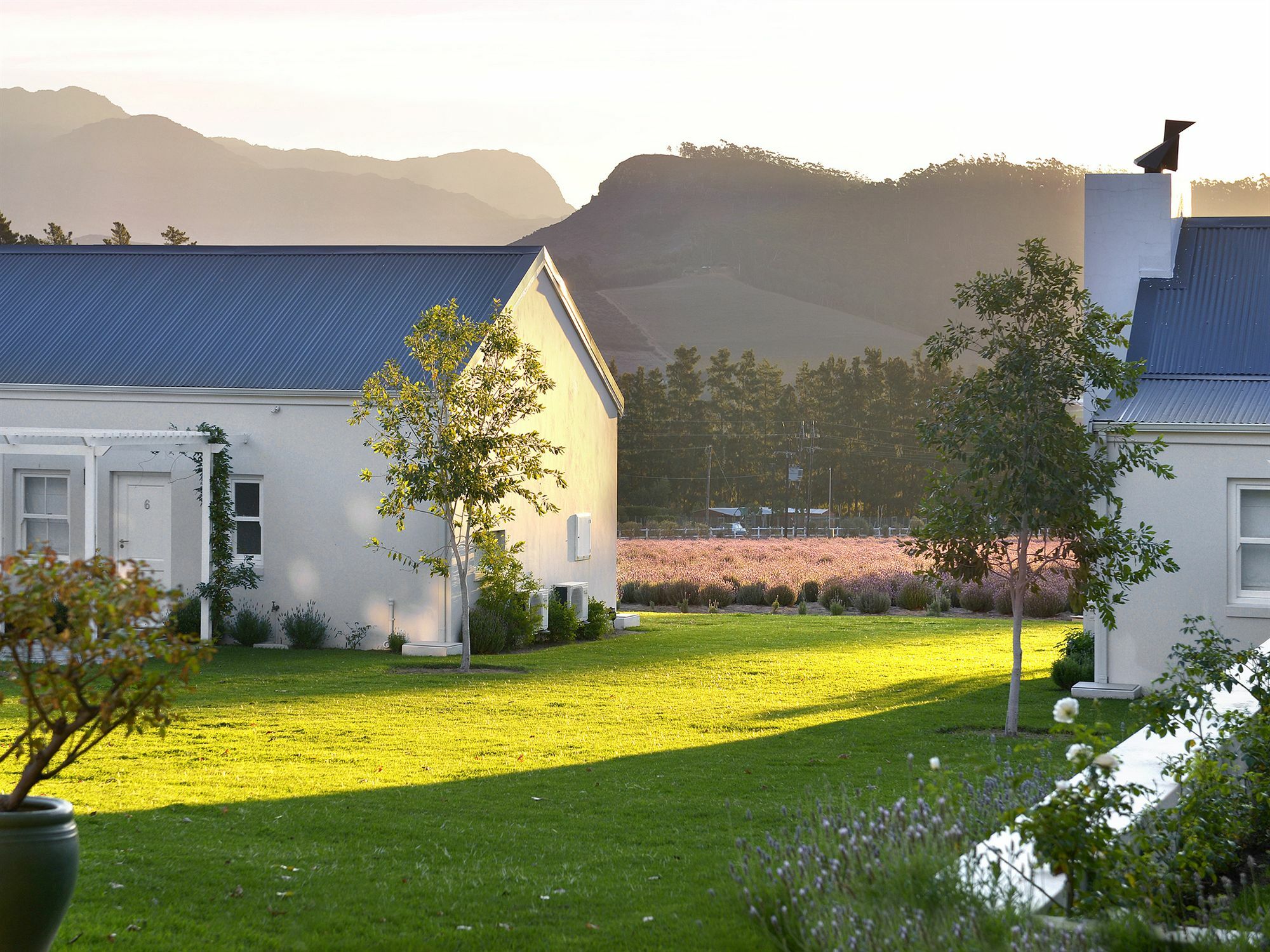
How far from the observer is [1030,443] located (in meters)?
13.3

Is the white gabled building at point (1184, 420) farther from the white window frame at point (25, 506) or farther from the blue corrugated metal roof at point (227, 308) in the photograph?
the white window frame at point (25, 506)

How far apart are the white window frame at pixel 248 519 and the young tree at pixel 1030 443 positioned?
11976 millimetres

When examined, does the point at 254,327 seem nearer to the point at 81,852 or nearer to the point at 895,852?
the point at 81,852

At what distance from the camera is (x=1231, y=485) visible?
1602cm

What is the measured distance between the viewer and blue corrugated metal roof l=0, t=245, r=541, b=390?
22.5 m

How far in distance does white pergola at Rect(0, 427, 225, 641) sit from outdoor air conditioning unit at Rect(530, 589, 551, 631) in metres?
5.30

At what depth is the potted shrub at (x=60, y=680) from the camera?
563 cm

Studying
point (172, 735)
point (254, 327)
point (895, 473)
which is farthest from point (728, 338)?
point (172, 735)

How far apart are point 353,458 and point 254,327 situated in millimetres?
3740

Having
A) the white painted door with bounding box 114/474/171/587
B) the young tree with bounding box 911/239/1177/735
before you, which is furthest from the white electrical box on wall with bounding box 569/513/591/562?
the young tree with bounding box 911/239/1177/735

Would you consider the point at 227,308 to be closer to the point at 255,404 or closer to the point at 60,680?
the point at 255,404

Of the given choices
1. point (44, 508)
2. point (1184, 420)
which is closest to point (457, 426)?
point (44, 508)

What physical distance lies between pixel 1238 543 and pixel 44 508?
1831 cm

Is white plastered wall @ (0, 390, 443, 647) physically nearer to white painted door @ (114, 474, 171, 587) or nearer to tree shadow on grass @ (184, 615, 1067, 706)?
white painted door @ (114, 474, 171, 587)
